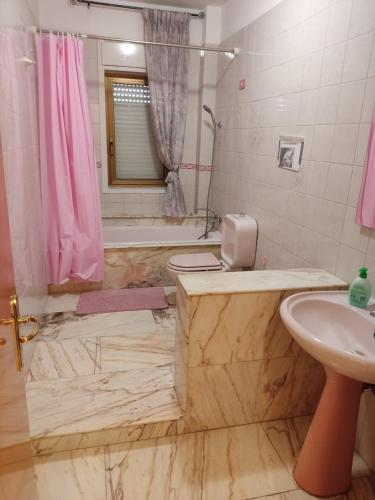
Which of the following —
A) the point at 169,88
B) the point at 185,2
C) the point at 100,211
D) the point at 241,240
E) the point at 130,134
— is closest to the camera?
the point at 241,240

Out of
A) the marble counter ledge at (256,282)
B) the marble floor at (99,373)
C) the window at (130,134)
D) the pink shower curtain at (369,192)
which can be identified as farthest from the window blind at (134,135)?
the pink shower curtain at (369,192)

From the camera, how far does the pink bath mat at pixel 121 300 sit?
9.25 feet

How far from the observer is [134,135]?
12.3 feet

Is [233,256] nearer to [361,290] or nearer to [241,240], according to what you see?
[241,240]

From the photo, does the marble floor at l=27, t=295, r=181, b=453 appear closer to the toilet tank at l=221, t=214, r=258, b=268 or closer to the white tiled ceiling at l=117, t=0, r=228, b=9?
the toilet tank at l=221, t=214, r=258, b=268

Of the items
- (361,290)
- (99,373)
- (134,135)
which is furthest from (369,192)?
(134,135)

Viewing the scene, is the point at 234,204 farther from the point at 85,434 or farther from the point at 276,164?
the point at 85,434

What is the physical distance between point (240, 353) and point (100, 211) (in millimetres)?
1794

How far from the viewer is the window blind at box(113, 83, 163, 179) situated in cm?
361

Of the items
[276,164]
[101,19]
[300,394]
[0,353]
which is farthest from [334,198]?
[101,19]

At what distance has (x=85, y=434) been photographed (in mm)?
1650

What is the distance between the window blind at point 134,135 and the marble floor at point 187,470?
2862 millimetres

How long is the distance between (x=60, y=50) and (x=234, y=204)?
1837 mm

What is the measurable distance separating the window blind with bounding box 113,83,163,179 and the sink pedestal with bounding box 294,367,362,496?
Result: 305 cm
